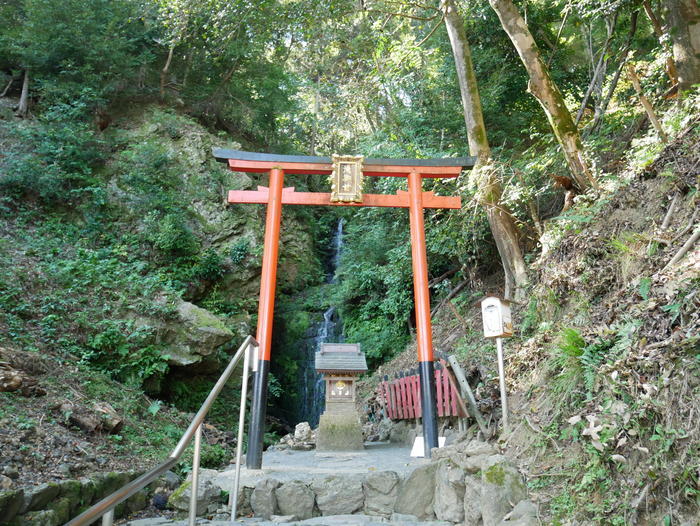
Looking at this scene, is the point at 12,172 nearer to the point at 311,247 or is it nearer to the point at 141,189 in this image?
the point at 141,189

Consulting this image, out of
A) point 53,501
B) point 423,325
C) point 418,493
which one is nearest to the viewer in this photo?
point 53,501

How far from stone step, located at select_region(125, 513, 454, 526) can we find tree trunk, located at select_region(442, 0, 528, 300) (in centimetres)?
463

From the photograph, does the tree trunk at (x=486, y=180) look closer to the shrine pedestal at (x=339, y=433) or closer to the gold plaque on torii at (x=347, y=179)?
the gold plaque on torii at (x=347, y=179)

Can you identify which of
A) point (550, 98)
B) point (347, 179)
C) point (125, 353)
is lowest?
point (125, 353)

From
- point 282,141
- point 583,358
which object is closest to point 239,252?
point 282,141

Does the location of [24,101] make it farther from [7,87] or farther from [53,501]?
[53,501]

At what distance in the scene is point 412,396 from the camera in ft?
24.7

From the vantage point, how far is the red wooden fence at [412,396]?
6043 mm

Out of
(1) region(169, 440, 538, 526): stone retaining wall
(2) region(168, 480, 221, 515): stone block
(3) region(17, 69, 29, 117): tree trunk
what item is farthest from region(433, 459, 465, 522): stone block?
(3) region(17, 69, 29, 117): tree trunk

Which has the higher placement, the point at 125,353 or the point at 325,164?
the point at 325,164

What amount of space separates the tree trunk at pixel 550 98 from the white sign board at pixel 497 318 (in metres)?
2.81

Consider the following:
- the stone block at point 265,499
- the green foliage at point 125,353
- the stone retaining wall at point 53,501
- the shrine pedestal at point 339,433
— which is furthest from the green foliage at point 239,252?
the stone block at point 265,499

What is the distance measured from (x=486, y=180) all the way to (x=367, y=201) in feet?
6.59

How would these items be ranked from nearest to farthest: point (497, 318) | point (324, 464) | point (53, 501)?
point (53, 501) → point (497, 318) → point (324, 464)
